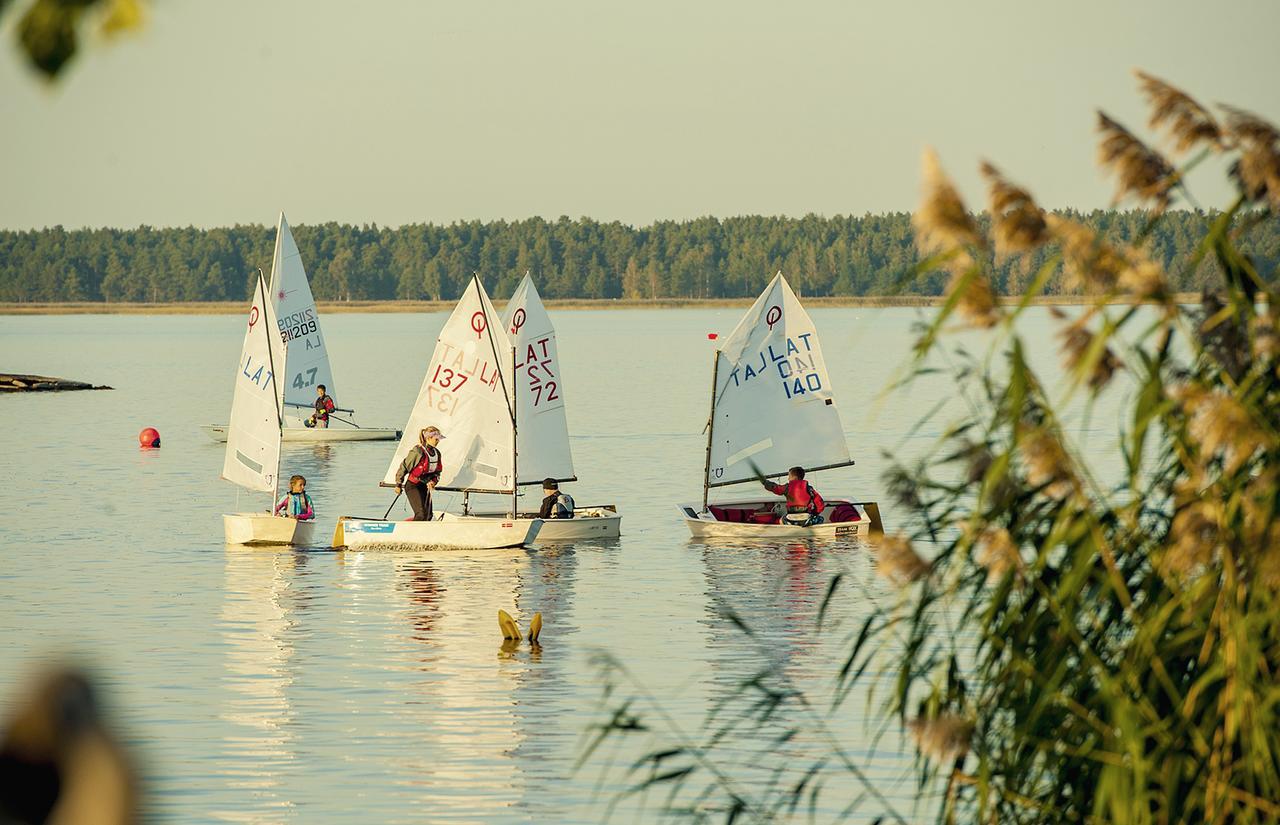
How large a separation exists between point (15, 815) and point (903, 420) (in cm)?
6611

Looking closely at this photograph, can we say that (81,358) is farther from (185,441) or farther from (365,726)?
(365,726)

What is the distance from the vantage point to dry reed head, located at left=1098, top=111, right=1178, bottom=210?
5.87 meters

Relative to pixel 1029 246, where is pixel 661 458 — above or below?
below

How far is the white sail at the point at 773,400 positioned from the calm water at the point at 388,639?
2644 mm

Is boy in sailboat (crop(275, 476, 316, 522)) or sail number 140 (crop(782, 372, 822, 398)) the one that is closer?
boy in sailboat (crop(275, 476, 316, 522))

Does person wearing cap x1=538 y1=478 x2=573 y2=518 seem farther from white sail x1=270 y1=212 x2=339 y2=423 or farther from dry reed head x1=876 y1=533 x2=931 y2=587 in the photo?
dry reed head x1=876 y1=533 x2=931 y2=587

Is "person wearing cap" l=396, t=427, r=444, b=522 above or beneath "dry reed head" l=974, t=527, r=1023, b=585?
beneath

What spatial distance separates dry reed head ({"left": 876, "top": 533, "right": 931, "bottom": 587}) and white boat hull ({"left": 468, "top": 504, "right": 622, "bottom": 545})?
78.6 ft

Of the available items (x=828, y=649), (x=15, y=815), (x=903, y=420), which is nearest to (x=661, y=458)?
(x=903, y=420)

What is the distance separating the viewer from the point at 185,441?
62.7m

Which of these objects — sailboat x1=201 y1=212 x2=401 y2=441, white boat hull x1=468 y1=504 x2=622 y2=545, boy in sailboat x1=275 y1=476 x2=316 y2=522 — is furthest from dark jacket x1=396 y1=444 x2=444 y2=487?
sailboat x1=201 y1=212 x2=401 y2=441

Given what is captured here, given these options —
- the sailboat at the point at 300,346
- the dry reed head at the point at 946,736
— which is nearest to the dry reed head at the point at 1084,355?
the dry reed head at the point at 946,736

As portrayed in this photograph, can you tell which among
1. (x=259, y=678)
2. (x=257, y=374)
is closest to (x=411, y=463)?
(x=257, y=374)

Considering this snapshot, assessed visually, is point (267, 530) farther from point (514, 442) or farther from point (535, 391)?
point (535, 391)
